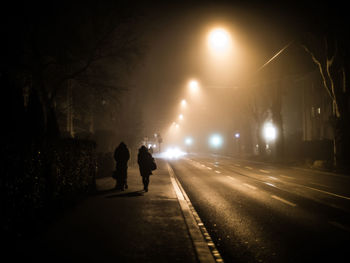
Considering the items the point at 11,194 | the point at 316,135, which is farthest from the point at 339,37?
the point at 316,135

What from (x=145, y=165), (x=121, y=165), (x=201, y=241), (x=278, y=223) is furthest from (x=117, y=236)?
(x=121, y=165)

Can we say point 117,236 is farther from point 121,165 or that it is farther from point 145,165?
point 121,165

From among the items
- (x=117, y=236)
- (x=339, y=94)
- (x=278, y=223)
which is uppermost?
(x=339, y=94)

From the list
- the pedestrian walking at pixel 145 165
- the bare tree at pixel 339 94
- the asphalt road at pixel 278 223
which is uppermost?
the bare tree at pixel 339 94

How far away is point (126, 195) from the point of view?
41.8 feet

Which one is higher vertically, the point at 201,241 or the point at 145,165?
the point at 145,165

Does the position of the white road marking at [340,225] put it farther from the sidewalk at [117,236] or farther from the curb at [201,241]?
the sidewalk at [117,236]

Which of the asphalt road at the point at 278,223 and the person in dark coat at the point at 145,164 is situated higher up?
the person in dark coat at the point at 145,164

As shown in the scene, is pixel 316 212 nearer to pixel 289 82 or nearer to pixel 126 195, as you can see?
pixel 126 195

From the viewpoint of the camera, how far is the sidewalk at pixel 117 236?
5.51 meters

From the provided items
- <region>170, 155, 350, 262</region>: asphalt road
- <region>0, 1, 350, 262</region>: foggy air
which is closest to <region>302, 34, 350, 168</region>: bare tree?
<region>0, 1, 350, 262</region>: foggy air

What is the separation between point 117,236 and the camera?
6.75m

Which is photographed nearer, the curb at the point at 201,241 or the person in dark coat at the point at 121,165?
the curb at the point at 201,241

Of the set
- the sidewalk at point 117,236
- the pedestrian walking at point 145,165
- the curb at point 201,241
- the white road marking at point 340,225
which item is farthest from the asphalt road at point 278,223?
the pedestrian walking at point 145,165
